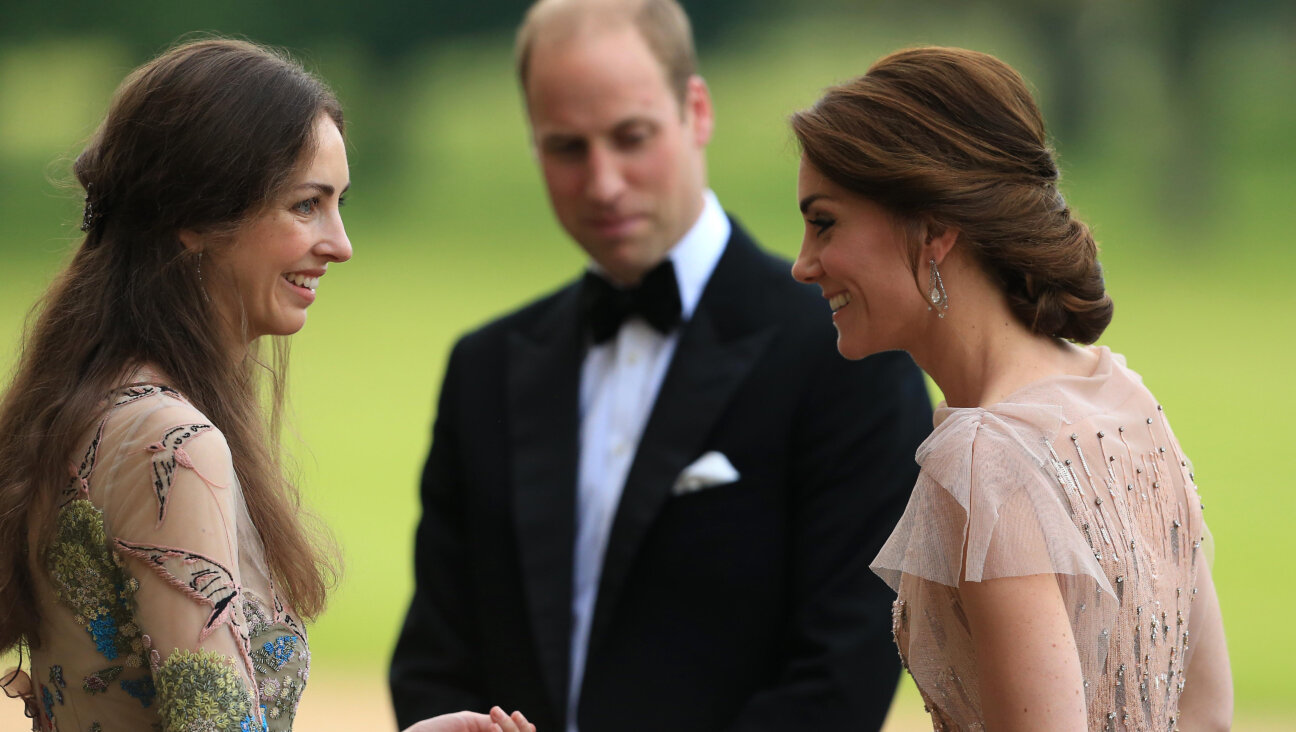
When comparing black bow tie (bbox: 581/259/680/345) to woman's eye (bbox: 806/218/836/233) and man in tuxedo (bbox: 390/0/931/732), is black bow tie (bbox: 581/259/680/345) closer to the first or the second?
man in tuxedo (bbox: 390/0/931/732)

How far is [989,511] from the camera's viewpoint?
131 centimetres

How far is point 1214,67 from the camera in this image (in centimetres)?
663

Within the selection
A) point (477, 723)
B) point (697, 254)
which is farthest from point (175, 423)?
point (697, 254)

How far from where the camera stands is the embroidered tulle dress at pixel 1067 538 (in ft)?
4.34

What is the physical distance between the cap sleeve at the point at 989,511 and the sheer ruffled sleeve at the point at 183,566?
0.68 metres

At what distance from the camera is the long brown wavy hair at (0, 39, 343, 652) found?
140 centimetres

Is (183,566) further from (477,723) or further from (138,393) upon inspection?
(477,723)

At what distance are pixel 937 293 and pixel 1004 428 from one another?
0.21m

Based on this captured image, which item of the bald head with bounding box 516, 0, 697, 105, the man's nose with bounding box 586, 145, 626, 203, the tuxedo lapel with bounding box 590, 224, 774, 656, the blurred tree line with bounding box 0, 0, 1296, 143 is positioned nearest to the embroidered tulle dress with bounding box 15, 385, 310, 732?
the tuxedo lapel with bounding box 590, 224, 774, 656

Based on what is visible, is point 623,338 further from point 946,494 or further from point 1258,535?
point 1258,535

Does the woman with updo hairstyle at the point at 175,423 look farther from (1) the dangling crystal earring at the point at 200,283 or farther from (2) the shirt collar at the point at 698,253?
(2) the shirt collar at the point at 698,253

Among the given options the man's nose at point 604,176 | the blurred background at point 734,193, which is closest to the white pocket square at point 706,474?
the man's nose at point 604,176

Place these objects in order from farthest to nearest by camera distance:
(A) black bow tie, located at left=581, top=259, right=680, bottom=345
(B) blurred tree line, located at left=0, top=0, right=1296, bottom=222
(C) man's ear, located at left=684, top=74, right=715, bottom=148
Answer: (B) blurred tree line, located at left=0, top=0, right=1296, bottom=222, (C) man's ear, located at left=684, top=74, right=715, bottom=148, (A) black bow tie, located at left=581, top=259, right=680, bottom=345

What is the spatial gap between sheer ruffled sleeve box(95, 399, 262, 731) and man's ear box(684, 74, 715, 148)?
1.42 metres
